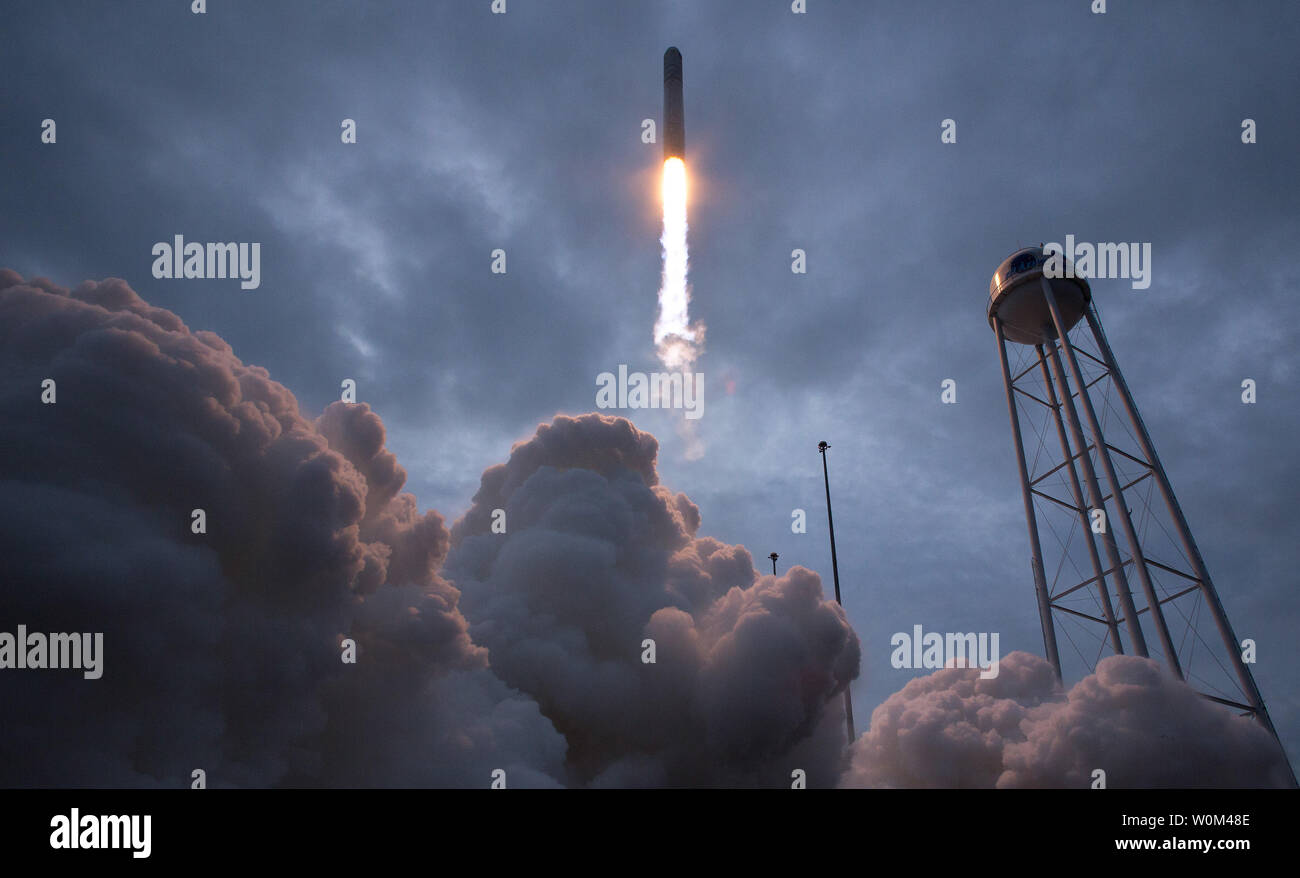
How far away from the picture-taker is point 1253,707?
32531 mm

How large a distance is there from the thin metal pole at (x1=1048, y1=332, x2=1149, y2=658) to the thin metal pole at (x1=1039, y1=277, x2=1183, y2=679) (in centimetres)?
70

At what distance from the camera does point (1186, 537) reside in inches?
1409

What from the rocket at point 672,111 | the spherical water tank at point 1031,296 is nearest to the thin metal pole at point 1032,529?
the spherical water tank at point 1031,296

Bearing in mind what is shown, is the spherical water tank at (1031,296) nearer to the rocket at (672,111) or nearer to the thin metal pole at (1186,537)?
the thin metal pole at (1186,537)

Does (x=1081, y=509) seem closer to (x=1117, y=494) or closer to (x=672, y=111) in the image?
(x=1117, y=494)

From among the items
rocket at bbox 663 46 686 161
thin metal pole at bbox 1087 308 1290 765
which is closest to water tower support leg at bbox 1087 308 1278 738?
thin metal pole at bbox 1087 308 1290 765


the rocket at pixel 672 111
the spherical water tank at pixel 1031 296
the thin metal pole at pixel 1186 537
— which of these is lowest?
the thin metal pole at pixel 1186 537

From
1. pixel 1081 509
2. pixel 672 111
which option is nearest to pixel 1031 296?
pixel 1081 509

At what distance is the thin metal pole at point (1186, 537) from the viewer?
32.9 meters

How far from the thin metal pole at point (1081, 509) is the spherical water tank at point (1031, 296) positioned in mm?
1393

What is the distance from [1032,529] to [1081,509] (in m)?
3.01

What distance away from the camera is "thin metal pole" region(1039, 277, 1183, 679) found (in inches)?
1315

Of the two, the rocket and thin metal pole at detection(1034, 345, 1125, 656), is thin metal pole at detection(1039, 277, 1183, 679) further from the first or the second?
the rocket
